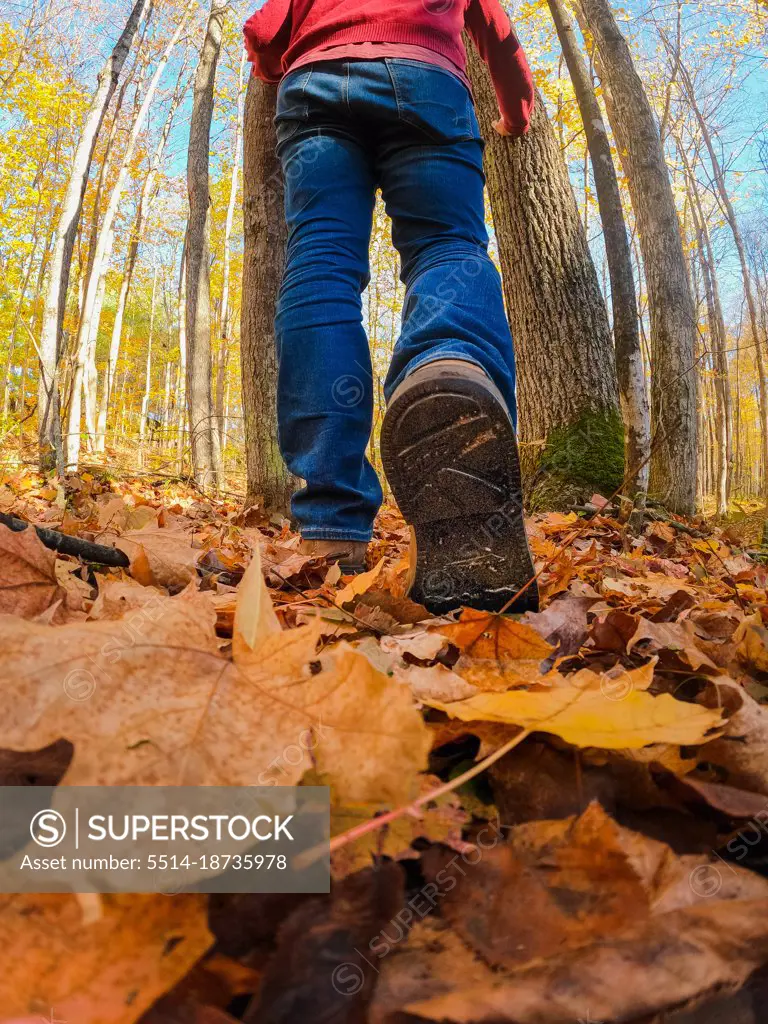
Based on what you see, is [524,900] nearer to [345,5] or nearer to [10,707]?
[10,707]

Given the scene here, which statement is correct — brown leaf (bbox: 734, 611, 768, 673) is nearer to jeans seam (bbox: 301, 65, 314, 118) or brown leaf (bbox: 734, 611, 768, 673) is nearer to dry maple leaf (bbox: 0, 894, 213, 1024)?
dry maple leaf (bbox: 0, 894, 213, 1024)

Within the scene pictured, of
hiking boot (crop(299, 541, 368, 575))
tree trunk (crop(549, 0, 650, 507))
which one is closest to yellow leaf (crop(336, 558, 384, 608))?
hiking boot (crop(299, 541, 368, 575))

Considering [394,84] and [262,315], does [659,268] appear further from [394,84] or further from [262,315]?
[394,84]

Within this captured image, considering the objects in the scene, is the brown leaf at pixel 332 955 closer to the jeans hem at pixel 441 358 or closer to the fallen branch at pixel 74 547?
the fallen branch at pixel 74 547

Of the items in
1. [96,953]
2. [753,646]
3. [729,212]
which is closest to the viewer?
[96,953]

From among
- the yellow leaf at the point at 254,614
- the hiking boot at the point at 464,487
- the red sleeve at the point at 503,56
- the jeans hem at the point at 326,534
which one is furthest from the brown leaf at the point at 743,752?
the red sleeve at the point at 503,56

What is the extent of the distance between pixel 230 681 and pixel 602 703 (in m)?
0.28

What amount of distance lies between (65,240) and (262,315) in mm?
3089

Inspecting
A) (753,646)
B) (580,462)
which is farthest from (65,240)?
(753,646)

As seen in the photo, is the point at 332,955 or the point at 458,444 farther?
the point at 458,444

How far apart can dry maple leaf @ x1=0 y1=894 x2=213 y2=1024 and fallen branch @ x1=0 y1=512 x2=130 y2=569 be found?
63 centimetres

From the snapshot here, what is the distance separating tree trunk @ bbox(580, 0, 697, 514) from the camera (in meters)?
4.22

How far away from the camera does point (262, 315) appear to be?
145 inches

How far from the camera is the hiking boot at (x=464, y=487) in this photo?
106cm
